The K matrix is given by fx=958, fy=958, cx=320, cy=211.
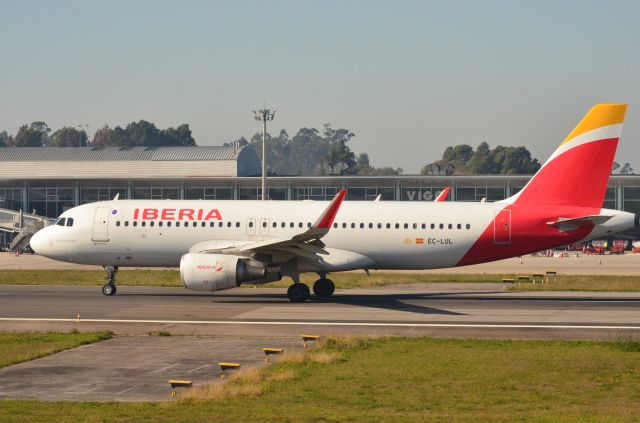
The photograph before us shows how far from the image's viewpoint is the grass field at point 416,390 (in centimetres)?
1744

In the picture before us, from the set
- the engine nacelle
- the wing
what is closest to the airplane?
the wing

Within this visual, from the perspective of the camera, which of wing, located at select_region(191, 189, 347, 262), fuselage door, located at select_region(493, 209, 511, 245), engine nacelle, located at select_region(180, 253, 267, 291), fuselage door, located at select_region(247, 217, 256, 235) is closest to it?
wing, located at select_region(191, 189, 347, 262)

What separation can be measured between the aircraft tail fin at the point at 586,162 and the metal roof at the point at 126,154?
7770 centimetres

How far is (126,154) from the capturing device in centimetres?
11881

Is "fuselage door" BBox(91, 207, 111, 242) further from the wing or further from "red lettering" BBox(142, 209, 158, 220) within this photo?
the wing

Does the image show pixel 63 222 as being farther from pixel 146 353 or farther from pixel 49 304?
pixel 146 353

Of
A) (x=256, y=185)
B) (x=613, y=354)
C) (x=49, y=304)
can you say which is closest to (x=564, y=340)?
(x=613, y=354)

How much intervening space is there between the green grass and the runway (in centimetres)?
172

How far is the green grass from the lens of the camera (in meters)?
24.8

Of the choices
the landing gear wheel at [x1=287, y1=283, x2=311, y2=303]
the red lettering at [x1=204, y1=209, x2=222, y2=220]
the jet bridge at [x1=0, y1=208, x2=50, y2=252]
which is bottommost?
the landing gear wheel at [x1=287, y1=283, x2=311, y2=303]

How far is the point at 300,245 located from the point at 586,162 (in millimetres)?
12709

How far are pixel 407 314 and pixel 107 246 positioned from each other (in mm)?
14133

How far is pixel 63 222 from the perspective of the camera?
138 ft

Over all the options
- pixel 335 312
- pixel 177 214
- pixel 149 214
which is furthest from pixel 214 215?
pixel 335 312
